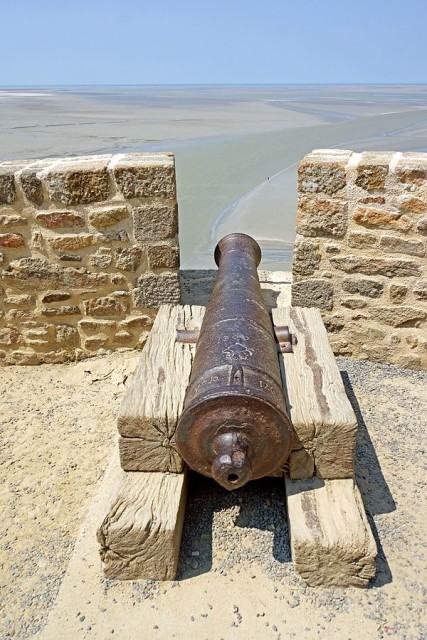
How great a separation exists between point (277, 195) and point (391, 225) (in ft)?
21.1

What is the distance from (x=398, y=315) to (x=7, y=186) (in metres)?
2.88

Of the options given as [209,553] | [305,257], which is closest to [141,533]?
[209,553]

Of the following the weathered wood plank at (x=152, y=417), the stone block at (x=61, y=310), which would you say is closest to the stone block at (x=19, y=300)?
the stone block at (x=61, y=310)

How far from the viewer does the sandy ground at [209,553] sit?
92.0 inches

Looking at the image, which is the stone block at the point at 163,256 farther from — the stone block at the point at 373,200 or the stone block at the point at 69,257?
the stone block at the point at 373,200

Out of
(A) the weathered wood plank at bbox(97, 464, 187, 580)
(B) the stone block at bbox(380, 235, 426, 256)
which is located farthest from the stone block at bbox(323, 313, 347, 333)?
(A) the weathered wood plank at bbox(97, 464, 187, 580)

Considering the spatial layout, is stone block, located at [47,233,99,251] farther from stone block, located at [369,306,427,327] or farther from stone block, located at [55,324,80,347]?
stone block, located at [369,306,427,327]

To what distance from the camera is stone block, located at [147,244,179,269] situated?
420cm

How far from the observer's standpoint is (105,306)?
4402 millimetres

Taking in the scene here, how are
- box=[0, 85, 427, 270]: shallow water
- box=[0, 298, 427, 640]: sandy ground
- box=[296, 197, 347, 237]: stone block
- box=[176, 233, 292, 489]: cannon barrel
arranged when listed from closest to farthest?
1. box=[176, 233, 292, 489]: cannon barrel
2. box=[0, 298, 427, 640]: sandy ground
3. box=[296, 197, 347, 237]: stone block
4. box=[0, 85, 427, 270]: shallow water

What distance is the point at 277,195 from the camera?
1025 cm

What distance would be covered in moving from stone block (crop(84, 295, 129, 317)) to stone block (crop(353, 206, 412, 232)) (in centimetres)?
180

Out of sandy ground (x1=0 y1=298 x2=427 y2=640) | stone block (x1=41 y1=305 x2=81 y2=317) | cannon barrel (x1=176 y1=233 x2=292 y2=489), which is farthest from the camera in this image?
stone block (x1=41 y1=305 x2=81 y2=317)

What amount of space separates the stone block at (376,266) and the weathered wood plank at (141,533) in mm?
2238
